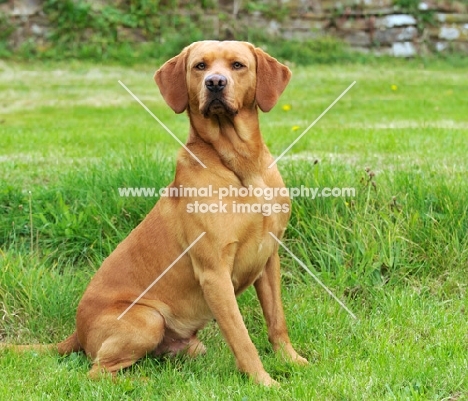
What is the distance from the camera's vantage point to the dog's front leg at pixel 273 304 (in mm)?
3953

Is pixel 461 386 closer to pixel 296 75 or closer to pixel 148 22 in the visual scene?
pixel 296 75

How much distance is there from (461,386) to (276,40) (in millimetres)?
9626

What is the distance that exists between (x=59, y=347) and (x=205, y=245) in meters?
1.03

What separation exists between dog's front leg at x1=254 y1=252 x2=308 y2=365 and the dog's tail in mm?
978

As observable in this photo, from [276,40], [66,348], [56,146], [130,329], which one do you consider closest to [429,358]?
[130,329]

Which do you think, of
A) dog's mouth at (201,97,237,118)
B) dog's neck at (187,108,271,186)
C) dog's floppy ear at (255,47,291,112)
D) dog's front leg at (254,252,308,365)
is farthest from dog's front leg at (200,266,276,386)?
dog's floppy ear at (255,47,291,112)

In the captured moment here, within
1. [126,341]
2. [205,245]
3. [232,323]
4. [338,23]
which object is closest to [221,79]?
[205,245]

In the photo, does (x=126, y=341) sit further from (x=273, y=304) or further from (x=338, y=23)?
(x=338, y=23)

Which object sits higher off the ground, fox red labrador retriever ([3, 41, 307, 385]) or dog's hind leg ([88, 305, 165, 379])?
fox red labrador retriever ([3, 41, 307, 385])

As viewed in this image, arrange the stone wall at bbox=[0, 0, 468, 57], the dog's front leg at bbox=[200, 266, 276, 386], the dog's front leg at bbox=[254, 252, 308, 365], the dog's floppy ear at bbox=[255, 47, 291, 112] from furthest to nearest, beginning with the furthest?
the stone wall at bbox=[0, 0, 468, 57]
the dog's front leg at bbox=[254, 252, 308, 365]
the dog's floppy ear at bbox=[255, 47, 291, 112]
the dog's front leg at bbox=[200, 266, 276, 386]

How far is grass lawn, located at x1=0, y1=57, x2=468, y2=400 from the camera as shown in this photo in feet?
11.9

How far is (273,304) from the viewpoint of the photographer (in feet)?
13.1

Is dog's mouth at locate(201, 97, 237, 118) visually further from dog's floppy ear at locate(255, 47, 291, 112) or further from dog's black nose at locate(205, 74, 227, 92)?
dog's floppy ear at locate(255, 47, 291, 112)

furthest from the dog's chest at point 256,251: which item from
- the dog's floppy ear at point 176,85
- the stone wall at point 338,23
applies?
the stone wall at point 338,23
